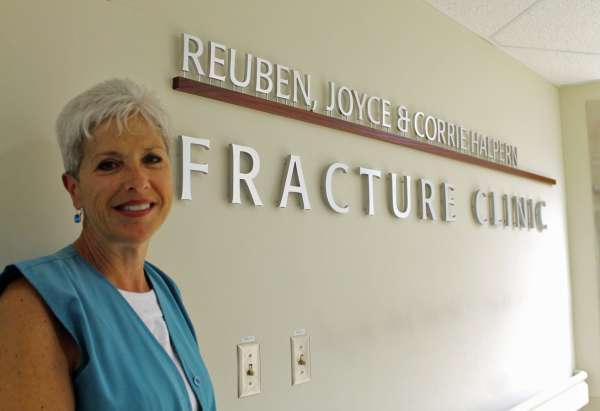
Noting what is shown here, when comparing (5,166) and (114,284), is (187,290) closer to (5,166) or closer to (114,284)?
(114,284)

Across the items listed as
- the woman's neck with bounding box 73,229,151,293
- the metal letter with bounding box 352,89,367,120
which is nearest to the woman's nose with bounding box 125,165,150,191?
the woman's neck with bounding box 73,229,151,293

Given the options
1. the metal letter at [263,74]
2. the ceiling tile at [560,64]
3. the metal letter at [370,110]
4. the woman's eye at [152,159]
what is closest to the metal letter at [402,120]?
the metal letter at [370,110]

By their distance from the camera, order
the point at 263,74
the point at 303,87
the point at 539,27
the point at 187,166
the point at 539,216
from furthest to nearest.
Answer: the point at 539,216, the point at 539,27, the point at 303,87, the point at 263,74, the point at 187,166

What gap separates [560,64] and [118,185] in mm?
3017

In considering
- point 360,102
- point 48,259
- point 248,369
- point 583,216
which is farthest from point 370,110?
point 583,216

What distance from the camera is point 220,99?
149cm

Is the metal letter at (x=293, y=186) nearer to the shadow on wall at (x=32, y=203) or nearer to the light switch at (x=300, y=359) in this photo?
the light switch at (x=300, y=359)

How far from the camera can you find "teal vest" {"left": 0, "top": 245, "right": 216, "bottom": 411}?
0.85m

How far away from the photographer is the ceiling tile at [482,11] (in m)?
2.44

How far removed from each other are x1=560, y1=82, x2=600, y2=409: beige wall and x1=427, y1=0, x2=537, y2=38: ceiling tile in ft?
4.37

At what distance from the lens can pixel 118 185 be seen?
1.01 meters

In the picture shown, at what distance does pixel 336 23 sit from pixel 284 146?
54cm

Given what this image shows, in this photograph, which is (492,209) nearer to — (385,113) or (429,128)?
(429,128)

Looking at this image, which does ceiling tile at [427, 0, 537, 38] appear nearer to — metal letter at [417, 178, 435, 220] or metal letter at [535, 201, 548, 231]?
metal letter at [417, 178, 435, 220]
